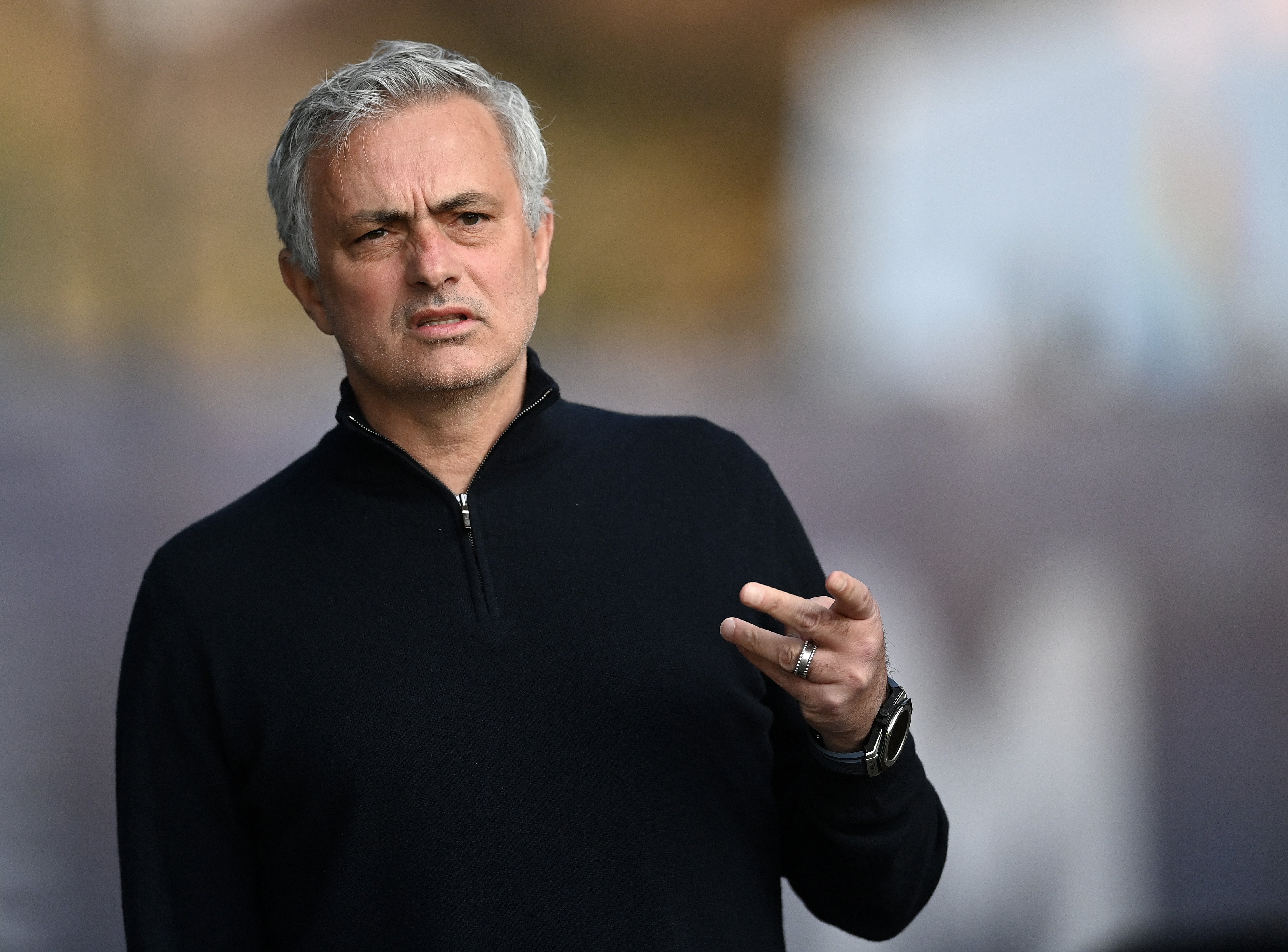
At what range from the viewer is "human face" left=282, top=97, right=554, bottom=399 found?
133cm

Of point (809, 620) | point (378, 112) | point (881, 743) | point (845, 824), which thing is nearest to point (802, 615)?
point (809, 620)

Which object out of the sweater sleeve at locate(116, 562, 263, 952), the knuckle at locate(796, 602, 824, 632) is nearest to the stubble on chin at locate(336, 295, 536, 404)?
the sweater sleeve at locate(116, 562, 263, 952)

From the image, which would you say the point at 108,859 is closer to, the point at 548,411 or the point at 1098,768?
the point at 548,411

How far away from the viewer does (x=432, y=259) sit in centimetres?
133

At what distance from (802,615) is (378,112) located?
2.43 feet

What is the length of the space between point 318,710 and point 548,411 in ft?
1.39

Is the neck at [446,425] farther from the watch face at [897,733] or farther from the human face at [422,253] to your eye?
the watch face at [897,733]

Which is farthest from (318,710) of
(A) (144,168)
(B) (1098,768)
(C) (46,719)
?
(B) (1098,768)

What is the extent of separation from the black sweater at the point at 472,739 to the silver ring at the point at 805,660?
21 cm

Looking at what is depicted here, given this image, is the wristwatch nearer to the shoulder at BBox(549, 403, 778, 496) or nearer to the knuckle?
the knuckle

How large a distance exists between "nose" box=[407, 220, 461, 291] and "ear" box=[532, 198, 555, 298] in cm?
13

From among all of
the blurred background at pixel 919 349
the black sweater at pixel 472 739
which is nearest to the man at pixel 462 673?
the black sweater at pixel 472 739

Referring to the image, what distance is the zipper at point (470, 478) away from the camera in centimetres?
132

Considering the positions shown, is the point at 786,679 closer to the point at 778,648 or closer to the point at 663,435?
the point at 778,648
